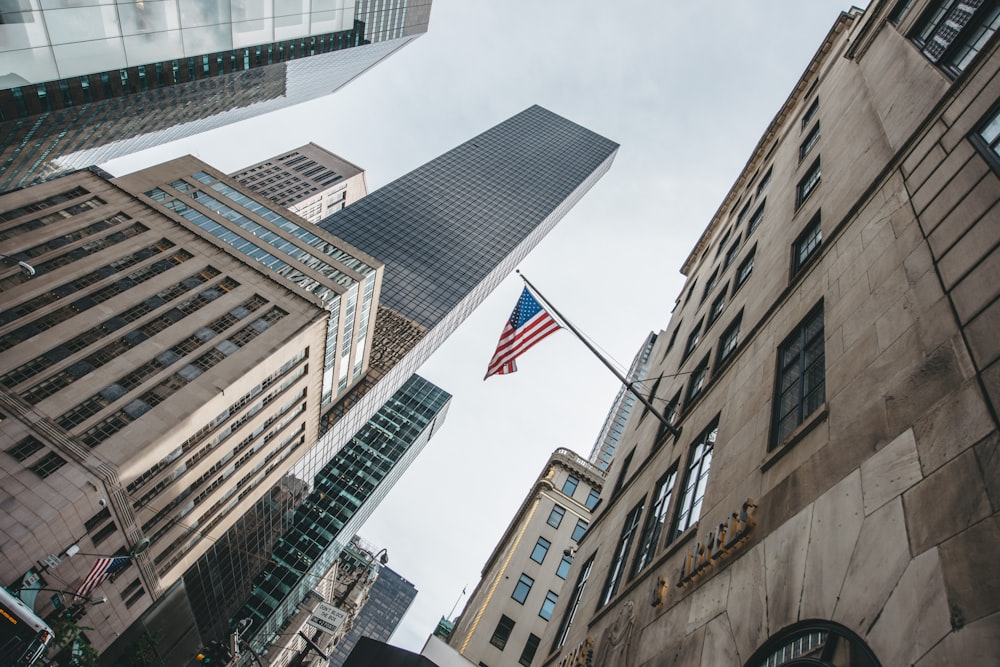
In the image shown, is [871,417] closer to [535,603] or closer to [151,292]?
[535,603]

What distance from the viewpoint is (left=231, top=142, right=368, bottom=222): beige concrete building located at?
483 ft

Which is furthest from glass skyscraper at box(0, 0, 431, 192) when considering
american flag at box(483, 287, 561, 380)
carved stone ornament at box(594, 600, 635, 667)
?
carved stone ornament at box(594, 600, 635, 667)

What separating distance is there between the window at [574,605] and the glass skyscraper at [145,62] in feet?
139

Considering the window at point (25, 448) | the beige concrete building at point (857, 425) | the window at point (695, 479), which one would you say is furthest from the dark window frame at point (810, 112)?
the window at point (25, 448)

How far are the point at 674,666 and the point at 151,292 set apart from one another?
52.9 metres

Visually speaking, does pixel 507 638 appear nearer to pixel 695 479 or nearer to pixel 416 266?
pixel 695 479

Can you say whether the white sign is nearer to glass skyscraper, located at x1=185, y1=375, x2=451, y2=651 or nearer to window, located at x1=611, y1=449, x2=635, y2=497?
window, located at x1=611, y1=449, x2=635, y2=497

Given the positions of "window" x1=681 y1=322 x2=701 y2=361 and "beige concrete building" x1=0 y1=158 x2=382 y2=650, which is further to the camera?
"beige concrete building" x1=0 y1=158 x2=382 y2=650

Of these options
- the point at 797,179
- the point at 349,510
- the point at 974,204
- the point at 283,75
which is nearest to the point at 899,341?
the point at 974,204

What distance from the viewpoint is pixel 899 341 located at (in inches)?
370

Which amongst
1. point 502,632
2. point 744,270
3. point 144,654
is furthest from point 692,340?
point 144,654

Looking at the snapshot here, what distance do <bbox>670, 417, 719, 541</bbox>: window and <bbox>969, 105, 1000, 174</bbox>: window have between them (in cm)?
949

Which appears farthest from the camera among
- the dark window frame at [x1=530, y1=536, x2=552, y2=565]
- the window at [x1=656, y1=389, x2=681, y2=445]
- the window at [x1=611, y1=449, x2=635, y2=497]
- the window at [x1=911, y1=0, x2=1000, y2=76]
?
the dark window frame at [x1=530, y1=536, x2=552, y2=565]

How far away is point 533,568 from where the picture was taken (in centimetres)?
5384
